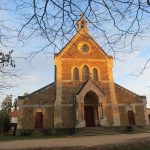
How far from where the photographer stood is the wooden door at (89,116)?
30.8 meters

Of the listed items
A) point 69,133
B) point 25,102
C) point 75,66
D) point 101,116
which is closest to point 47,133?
point 69,133

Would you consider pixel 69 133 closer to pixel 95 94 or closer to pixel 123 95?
pixel 95 94

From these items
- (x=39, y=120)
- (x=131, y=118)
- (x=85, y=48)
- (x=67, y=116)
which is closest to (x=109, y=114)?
(x=131, y=118)

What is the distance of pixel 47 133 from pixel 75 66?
28.8 feet

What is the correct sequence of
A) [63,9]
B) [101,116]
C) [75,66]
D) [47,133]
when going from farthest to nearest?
[75,66]
[101,116]
[47,133]
[63,9]

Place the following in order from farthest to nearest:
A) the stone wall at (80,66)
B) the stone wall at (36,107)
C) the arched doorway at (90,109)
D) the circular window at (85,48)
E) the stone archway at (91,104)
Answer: the circular window at (85,48) < the stone wall at (80,66) < the arched doorway at (90,109) < the stone wall at (36,107) < the stone archway at (91,104)

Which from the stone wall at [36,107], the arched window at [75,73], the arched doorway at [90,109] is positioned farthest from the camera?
the arched window at [75,73]

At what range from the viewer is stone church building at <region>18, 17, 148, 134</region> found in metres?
28.9

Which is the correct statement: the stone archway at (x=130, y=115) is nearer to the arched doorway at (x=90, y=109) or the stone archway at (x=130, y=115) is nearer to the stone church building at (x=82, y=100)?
the stone church building at (x=82, y=100)

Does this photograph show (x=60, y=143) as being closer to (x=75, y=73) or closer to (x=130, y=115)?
(x=75, y=73)

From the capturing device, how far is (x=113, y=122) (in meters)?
29.9

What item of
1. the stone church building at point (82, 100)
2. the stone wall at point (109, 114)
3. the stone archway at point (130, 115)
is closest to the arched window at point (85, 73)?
the stone church building at point (82, 100)

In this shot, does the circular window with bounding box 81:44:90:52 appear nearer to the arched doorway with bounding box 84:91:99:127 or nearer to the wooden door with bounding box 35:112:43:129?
the arched doorway with bounding box 84:91:99:127

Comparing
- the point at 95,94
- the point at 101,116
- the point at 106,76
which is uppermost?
the point at 106,76
